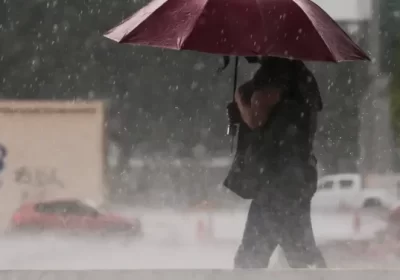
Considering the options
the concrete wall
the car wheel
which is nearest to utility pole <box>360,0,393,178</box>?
the car wheel

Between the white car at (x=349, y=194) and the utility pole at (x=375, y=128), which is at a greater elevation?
the utility pole at (x=375, y=128)

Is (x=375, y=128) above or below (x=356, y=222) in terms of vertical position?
above

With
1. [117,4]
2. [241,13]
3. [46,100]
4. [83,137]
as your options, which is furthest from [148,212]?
[241,13]

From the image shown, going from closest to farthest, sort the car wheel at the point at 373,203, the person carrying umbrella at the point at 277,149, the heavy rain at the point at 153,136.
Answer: the person carrying umbrella at the point at 277,149 < the heavy rain at the point at 153,136 < the car wheel at the point at 373,203

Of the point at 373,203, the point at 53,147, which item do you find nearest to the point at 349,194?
the point at 373,203

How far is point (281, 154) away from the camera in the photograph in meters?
2.38

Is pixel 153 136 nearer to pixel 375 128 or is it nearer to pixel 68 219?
pixel 68 219

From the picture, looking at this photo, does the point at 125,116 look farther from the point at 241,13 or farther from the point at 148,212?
the point at 241,13

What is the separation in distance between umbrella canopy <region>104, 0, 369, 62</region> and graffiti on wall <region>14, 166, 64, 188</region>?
114 centimetres

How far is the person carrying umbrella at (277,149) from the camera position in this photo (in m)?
2.35

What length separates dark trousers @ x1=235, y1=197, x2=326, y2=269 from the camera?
2.16 m

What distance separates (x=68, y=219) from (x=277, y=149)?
105cm

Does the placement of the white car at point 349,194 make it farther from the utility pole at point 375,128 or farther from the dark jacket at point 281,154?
the dark jacket at point 281,154

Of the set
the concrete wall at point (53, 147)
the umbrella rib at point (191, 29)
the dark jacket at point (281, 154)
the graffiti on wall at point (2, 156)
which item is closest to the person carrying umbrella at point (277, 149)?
the dark jacket at point (281, 154)
